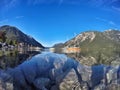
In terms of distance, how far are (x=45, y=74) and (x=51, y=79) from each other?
0.19 meters

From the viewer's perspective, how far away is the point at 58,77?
417 cm

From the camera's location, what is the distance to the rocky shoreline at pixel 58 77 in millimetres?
3971

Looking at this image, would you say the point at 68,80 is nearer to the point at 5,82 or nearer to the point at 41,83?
the point at 41,83

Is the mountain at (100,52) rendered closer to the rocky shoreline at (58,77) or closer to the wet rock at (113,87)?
the rocky shoreline at (58,77)

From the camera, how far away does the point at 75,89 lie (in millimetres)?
3961

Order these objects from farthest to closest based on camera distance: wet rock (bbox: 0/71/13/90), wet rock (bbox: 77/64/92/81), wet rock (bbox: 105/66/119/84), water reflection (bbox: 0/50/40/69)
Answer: water reflection (bbox: 0/50/40/69) → wet rock (bbox: 77/64/92/81) → wet rock (bbox: 105/66/119/84) → wet rock (bbox: 0/71/13/90)

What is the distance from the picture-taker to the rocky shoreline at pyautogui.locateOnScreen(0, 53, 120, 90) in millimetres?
3971

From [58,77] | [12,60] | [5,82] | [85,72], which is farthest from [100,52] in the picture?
[5,82]

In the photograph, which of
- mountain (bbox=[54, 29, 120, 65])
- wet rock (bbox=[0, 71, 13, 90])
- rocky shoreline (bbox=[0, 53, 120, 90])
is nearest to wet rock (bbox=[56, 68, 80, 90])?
rocky shoreline (bbox=[0, 53, 120, 90])

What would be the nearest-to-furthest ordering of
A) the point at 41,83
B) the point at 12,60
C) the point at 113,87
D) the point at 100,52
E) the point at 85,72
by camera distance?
the point at 113,87
the point at 41,83
the point at 85,72
the point at 12,60
the point at 100,52

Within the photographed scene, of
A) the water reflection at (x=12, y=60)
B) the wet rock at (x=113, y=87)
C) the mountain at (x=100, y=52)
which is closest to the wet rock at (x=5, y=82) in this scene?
the water reflection at (x=12, y=60)

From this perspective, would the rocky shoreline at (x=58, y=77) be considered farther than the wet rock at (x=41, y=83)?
No

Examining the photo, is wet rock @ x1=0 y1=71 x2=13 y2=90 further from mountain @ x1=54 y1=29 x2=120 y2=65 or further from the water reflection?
mountain @ x1=54 y1=29 x2=120 y2=65

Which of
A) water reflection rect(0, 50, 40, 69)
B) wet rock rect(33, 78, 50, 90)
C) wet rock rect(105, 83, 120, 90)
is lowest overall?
wet rock rect(105, 83, 120, 90)
